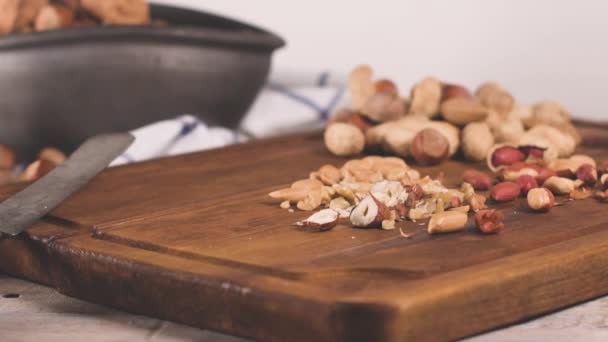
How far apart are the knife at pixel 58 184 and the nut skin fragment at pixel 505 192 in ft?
1.46

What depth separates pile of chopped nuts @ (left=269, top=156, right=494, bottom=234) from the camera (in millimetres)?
944

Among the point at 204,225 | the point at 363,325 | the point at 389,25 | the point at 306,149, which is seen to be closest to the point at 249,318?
the point at 363,325

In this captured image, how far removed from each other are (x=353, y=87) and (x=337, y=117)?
62 millimetres

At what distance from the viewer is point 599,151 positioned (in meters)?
1.41

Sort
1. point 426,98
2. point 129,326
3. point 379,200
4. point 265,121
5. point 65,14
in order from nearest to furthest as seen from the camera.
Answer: point 129,326, point 379,200, point 426,98, point 65,14, point 265,121

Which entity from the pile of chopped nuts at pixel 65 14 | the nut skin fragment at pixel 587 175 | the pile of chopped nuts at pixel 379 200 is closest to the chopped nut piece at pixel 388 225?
the pile of chopped nuts at pixel 379 200

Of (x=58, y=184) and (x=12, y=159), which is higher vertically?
(x=58, y=184)

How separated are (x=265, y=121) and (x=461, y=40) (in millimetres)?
726

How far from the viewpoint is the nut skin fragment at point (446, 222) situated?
922 millimetres

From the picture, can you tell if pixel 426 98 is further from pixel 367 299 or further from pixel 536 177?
pixel 367 299

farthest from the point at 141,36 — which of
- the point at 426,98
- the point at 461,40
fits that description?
the point at 461,40

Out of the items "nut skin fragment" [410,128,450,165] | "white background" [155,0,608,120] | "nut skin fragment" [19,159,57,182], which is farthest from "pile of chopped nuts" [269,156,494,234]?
"white background" [155,0,608,120]

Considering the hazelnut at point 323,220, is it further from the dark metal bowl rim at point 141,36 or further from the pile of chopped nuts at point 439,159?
the dark metal bowl rim at point 141,36

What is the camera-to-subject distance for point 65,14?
1539 millimetres
